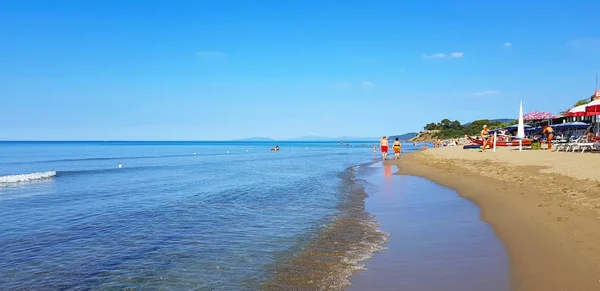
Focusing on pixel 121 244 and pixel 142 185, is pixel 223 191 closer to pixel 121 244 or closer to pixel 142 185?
pixel 142 185

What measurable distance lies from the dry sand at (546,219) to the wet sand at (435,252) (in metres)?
0.26

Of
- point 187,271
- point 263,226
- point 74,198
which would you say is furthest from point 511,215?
point 74,198

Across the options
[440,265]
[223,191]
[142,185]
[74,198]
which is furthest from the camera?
[142,185]

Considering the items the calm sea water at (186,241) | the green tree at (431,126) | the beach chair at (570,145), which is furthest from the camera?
the green tree at (431,126)

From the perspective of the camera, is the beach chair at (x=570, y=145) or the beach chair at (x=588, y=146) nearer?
the beach chair at (x=588, y=146)

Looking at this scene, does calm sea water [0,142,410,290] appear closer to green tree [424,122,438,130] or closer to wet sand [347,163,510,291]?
wet sand [347,163,510,291]

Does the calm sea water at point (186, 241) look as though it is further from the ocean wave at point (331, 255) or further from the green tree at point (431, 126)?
the green tree at point (431, 126)

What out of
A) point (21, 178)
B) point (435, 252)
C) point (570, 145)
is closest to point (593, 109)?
point (570, 145)

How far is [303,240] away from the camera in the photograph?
785 cm

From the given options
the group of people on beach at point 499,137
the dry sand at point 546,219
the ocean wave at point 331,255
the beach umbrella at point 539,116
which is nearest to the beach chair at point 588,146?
the group of people on beach at point 499,137

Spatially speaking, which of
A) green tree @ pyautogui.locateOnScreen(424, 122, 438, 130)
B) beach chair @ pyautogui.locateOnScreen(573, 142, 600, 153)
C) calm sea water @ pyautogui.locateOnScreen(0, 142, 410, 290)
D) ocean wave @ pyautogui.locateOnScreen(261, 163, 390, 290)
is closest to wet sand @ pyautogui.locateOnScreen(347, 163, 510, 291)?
ocean wave @ pyautogui.locateOnScreen(261, 163, 390, 290)

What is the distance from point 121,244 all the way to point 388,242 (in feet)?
16.5

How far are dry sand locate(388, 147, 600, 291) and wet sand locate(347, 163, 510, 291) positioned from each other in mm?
262

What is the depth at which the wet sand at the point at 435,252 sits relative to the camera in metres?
5.12
